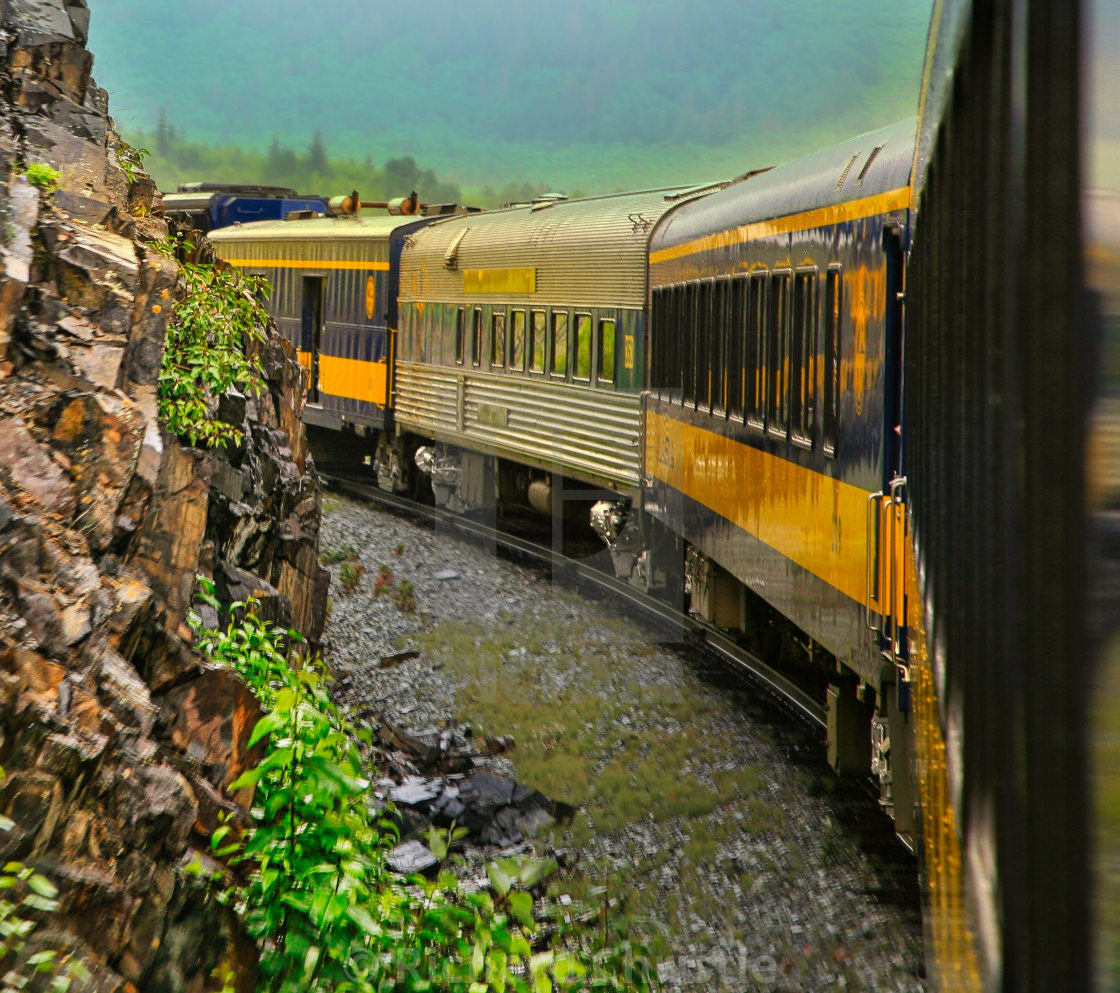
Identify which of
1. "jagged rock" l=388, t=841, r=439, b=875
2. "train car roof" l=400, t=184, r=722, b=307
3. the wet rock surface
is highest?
"train car roof" l=400, t=184, r=722, b=307

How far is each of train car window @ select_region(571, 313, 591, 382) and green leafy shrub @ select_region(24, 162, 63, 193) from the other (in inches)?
273

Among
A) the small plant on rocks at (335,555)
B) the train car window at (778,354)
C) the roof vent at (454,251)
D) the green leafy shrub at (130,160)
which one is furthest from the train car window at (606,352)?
the train car window at (778,354)

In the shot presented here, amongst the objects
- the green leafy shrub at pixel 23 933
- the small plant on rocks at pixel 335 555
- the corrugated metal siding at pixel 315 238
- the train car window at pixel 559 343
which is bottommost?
the small plant on rocks at pixel 335 555

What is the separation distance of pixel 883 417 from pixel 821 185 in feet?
6.32

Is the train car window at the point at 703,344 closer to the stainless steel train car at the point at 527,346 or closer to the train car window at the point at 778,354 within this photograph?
the train car window at the point at 778,354

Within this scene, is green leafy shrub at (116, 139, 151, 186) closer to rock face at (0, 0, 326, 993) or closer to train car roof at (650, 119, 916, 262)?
rock face at (0, 0, 326, 993)

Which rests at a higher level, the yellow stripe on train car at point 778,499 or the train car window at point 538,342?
the train car window at point 538,342

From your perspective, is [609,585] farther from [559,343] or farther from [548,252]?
[548,252]

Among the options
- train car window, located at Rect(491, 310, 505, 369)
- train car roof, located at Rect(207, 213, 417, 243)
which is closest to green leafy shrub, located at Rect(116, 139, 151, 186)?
train car window, located at Rect(491, 310, 505, 369)

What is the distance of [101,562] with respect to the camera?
5824mm

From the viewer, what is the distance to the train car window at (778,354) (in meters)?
7.86

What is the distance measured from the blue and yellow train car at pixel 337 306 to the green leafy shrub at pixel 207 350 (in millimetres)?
10271

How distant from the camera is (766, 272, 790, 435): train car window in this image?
25.8 feet

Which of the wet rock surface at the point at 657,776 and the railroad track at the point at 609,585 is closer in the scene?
the wet rock surface at the point at 657,776
